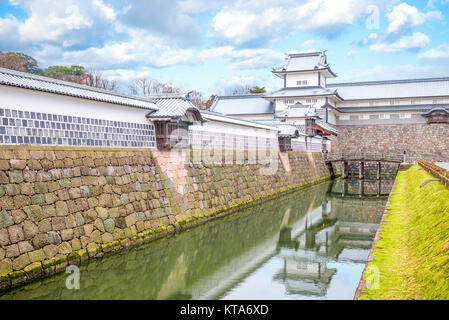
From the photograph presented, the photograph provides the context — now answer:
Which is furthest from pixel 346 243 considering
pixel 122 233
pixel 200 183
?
pixel 122 233

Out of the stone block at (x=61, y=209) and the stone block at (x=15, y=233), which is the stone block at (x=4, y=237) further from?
the stone block at (x=61, y=209)

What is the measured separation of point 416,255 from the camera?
23.3 feet

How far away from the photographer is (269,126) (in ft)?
79.4

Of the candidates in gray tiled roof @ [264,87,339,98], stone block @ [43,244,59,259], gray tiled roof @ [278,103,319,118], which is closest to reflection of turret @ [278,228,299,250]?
stone block @ [43,244,59,259]

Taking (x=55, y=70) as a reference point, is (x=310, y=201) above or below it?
below

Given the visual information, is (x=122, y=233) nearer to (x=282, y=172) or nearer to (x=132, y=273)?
(x=132, y=273)

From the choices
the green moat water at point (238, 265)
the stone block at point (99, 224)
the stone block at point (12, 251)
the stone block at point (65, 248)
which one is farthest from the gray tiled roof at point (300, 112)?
the stone block at point (12, 251)

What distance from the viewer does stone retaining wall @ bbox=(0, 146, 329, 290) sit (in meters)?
7.52

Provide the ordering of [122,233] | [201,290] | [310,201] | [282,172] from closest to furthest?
1. [201,290]
2. [122,233]
3. [310,201]
4. [282,172]

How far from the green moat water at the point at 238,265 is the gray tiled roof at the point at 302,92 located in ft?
→ 79.7

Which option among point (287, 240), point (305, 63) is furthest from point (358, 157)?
point (287, 240)

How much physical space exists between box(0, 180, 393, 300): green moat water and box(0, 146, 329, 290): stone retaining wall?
39cm
